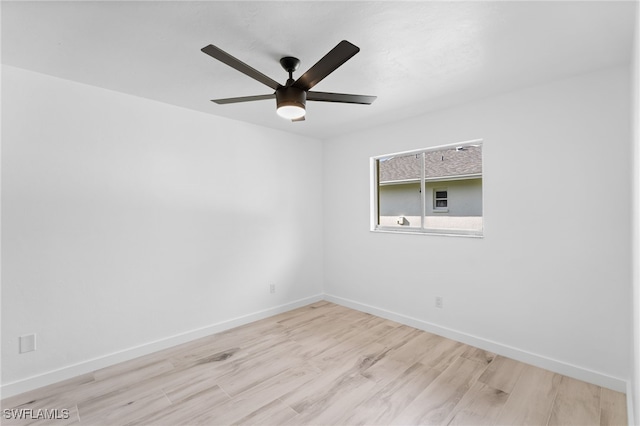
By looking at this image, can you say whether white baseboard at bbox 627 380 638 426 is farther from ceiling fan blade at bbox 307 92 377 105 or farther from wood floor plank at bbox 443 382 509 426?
ceiling fan blade at bbox 307 92 377 105

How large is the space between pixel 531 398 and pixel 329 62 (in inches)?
107

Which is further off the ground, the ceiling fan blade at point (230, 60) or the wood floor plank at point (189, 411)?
the ceiling fan blade at point (230, 60)

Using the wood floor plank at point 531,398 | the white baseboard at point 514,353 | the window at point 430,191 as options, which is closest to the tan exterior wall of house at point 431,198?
the window at point 430,191

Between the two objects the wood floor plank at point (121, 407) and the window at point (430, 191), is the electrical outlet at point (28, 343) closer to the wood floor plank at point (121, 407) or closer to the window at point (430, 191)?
the wood floor plank at point (121, 407)

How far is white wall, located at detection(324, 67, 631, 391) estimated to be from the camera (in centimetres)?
225

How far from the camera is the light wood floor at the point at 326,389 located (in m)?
1.98

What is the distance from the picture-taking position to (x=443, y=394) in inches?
87.1

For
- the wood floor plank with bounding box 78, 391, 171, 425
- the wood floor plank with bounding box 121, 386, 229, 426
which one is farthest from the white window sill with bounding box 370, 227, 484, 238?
the wood floor plank with bounding box 78, 391, 171, 425

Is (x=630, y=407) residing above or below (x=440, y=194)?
below

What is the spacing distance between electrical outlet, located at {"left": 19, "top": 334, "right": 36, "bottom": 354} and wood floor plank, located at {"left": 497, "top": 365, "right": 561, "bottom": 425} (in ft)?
11.4

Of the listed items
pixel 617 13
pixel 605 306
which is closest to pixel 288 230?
pixel 605 306

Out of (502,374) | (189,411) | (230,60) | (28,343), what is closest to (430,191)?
(502,374)

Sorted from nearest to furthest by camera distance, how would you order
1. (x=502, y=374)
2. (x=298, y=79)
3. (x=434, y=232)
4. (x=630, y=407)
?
1. (x=298, y=79)
2. (x=630, y=407)
3. (x=502, y=374)
4. (x=434, y=232)

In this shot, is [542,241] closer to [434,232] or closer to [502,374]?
[434,232]
